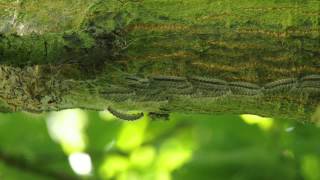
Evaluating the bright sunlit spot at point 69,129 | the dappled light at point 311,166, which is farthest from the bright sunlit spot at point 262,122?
the bright sunlit spot at point 69,129

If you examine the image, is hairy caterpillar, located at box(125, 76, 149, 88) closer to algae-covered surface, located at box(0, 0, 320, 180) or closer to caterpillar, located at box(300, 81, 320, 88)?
algae-covered surface, located at box(0, 0, 320, 180)

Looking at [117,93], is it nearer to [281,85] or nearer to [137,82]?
[137,82]

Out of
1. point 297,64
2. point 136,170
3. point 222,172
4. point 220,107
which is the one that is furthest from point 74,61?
point 136,170

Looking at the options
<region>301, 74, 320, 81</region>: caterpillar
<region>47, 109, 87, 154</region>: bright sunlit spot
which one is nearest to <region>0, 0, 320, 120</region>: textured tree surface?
<region>301, 74, 320, 81</region>: caterpillar

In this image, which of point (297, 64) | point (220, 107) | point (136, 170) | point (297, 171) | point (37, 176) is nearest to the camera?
point (297, 64)

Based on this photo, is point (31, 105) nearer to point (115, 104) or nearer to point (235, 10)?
point (115, 104)

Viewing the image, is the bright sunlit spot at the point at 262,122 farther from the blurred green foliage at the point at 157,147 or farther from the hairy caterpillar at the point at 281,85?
the hairy caterpillar at the point at 281,85
